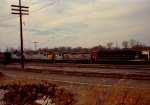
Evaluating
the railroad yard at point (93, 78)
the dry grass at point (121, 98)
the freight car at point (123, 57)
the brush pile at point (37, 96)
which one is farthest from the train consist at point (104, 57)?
the dry grass at point (121, 98)

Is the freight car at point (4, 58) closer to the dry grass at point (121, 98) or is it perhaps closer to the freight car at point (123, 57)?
the freight car at point (123, 57)

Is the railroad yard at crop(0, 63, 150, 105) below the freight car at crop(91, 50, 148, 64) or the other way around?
below

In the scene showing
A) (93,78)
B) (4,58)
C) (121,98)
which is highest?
(4,58)

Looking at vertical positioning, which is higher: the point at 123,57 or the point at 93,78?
the point at 123,57

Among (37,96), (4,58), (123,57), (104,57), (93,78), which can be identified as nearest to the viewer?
(37,96)

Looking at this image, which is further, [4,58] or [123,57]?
[4,58]

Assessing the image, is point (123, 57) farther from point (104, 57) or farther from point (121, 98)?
point (121, 98)

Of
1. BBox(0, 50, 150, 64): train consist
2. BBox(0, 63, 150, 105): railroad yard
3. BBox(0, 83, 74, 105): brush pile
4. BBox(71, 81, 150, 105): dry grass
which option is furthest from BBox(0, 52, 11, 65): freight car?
BBox(71, 81, 150, 105): dry grass

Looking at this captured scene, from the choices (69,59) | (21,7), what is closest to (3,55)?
(69,59)

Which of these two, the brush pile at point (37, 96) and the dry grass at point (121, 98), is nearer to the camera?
the dry grass at point (121, 98)

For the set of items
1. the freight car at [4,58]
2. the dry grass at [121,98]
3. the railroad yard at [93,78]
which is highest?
the freight car at [4,58]

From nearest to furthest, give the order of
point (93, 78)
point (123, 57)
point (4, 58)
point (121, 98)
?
point (121, 98), point (93, 78), point (123, 57), point (4, 58)

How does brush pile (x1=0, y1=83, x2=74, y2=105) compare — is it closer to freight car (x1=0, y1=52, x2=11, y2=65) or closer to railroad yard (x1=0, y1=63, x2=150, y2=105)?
railroad yard (x1=0, y1=63, x2=150, y2=105)

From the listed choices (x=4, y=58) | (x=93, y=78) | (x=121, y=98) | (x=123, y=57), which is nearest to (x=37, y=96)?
(x=121, y=98)
